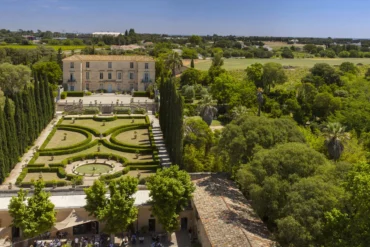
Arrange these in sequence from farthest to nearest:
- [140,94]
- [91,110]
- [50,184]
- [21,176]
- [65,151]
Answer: [140,94]
[91,110]
[65,151]
[21,176]
[50,184]

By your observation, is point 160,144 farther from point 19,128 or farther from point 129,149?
point 19,128

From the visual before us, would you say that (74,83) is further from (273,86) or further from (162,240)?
(162,240)

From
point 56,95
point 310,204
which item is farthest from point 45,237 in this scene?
point 56,95

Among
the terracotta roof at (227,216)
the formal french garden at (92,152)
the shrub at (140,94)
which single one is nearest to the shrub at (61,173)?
the formal french garden at (92,152)

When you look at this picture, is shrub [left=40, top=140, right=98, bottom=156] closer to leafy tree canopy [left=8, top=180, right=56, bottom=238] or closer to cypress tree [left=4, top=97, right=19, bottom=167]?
cypress tree [left=4, top=97, right=19, bottom=167]

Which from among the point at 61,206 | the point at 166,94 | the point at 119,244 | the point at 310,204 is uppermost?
the point at 166,94

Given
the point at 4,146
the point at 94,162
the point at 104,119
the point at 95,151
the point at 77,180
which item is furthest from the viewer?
the point at 104,119

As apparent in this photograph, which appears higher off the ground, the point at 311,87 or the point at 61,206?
the point at 311,87

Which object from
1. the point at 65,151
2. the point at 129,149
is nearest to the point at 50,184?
the point at 65,151
